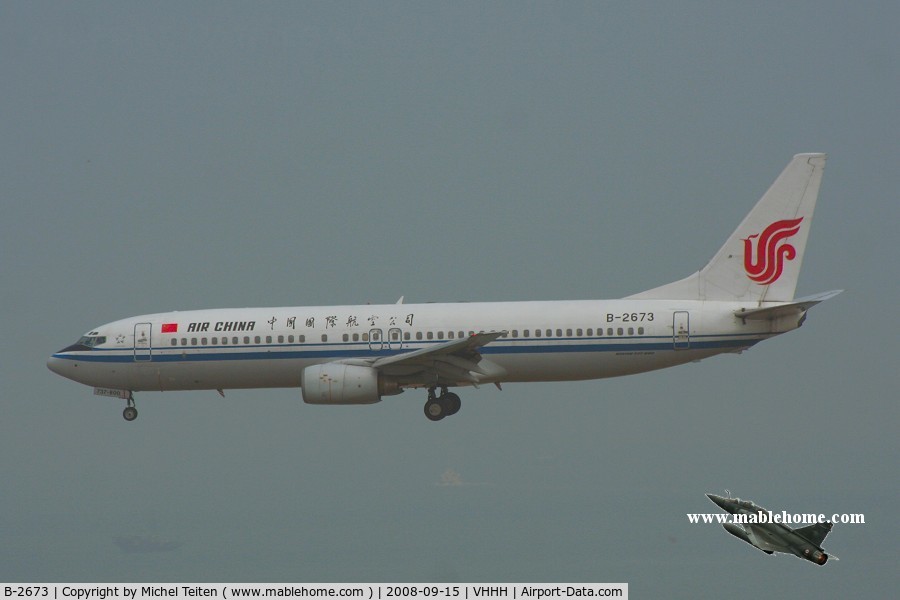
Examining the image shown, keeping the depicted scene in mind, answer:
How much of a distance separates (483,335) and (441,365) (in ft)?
8.82

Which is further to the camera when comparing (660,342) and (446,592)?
(660,342)

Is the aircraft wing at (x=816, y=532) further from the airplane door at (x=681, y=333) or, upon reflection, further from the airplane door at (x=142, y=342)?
Result: the airplane door at (x=142, y=342)

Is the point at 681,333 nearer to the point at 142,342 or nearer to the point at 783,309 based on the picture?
the point at 783,309

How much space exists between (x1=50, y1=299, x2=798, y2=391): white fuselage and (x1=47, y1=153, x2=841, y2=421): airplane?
0.15 ft

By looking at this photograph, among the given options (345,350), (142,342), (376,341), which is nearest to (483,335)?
(376,341)

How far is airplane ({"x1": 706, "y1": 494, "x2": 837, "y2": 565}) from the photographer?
31156 millimetres

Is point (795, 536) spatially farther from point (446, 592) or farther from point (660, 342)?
point (660, 342)

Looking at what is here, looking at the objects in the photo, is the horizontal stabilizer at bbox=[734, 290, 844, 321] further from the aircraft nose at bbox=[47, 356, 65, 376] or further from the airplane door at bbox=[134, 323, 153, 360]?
the aircraft nose at bbox=[47, 356, 65, 376]

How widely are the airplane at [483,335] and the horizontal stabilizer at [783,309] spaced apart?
2.0 inches

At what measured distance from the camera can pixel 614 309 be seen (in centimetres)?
4497

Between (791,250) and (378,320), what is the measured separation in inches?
538

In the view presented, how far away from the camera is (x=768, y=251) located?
150 feet

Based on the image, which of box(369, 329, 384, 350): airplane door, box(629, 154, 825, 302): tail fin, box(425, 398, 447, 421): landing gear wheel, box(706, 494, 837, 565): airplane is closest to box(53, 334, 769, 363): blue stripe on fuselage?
box(369, 329, 384, 350): airplane door

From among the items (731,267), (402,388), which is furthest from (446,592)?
(731,267)
